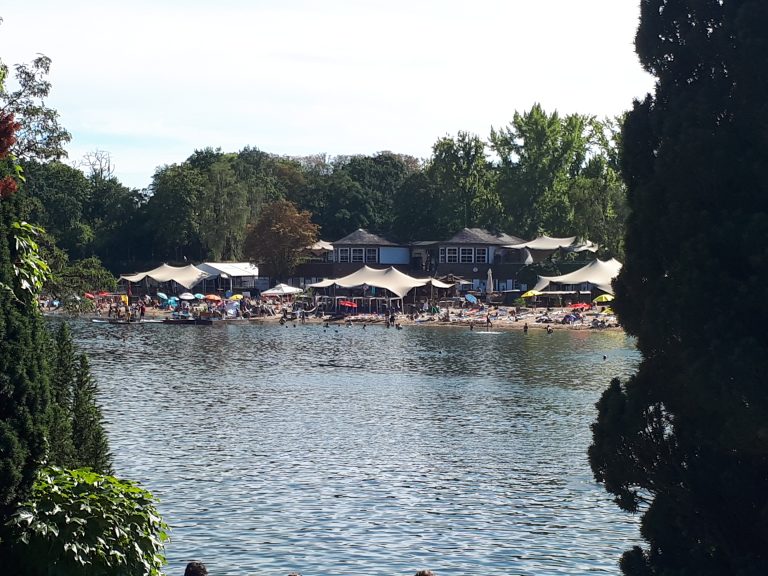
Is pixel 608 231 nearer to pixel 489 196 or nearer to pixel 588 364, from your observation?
pixel 489 196

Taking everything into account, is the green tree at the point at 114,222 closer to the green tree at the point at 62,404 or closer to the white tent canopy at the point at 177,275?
the white tent canopy at the point at 177,275

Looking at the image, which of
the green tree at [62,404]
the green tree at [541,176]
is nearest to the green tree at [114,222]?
the green tree at [541,176]

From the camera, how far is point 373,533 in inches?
1045

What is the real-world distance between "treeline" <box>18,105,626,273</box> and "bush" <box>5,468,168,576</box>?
11391 cm

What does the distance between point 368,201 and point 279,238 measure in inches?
932

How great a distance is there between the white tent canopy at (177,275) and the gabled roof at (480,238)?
96.3 feet

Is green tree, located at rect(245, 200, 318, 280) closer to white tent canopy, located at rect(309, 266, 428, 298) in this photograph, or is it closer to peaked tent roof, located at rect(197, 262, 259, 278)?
peaked tent roof, located at rect(197, 262, 259, 278)

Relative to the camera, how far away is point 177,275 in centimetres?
12306

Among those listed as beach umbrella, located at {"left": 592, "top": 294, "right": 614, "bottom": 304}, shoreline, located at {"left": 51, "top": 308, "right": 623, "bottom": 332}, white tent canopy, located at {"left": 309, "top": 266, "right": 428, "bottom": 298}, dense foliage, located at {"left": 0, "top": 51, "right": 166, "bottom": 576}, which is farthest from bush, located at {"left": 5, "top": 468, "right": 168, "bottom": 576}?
white tent canopy, located at {"left": 309, "top": 266, "right": 428, "bottom": 298}

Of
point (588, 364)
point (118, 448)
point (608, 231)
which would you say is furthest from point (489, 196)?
point (118, 448)

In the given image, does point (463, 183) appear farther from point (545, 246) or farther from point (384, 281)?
point (384, 281)

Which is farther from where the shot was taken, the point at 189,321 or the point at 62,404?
the point at 189,321

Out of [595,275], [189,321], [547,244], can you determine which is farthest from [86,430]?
[547,244]

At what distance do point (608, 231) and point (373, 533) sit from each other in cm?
9036
